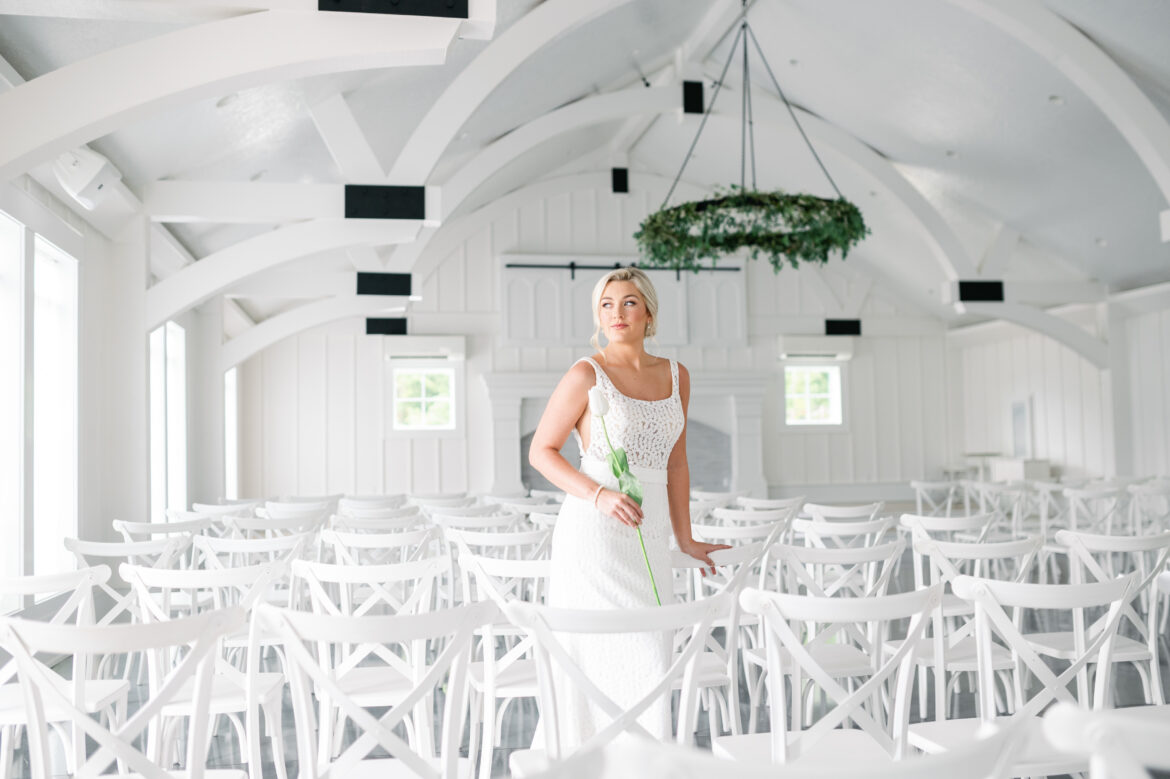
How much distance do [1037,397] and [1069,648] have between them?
10468mm

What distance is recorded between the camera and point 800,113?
33.6ft

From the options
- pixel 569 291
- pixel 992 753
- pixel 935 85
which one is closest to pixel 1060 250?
pixel 935 85

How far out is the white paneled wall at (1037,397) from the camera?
470 inches

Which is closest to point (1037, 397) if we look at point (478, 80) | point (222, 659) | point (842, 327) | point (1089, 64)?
point (842, 327)

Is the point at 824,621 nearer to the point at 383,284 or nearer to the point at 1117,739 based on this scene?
the point at 1117,739

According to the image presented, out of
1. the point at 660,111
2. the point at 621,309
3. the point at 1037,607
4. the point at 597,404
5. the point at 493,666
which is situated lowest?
the point at 493,666

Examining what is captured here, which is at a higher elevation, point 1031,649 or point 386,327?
point 386,327

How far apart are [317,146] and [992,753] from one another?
26.6 ft

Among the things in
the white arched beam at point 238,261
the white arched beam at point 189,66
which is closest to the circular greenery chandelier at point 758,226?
the white arched beam at point 238,261

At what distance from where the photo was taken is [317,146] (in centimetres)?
841

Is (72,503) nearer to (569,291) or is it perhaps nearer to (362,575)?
(362,575)

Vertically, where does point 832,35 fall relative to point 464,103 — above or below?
above

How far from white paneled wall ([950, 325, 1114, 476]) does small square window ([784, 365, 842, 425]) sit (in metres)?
1.94

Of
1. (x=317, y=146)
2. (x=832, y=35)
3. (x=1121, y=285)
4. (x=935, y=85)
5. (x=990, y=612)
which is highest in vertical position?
(x=832, y=35)
